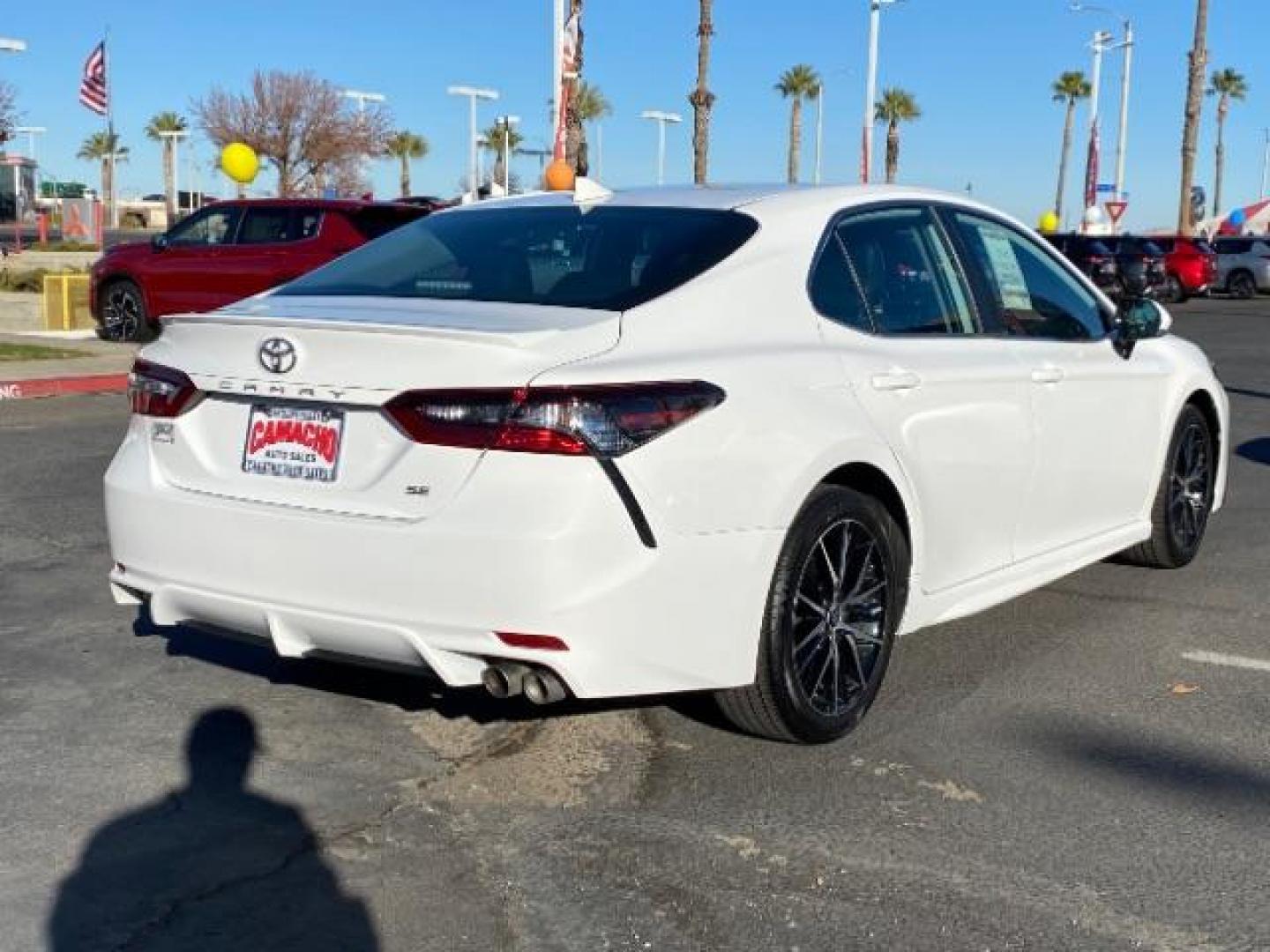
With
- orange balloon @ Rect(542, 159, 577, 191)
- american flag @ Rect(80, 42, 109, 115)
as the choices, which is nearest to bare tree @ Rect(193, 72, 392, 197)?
american flag @ Rect(80, 42, 109, 115)

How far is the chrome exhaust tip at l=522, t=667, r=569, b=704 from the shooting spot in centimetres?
365

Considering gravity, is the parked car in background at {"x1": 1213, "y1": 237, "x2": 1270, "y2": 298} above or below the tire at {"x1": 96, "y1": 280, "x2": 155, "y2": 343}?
above

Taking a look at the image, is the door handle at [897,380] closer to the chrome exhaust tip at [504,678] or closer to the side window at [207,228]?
the chrome exhaust tip at [504,678]

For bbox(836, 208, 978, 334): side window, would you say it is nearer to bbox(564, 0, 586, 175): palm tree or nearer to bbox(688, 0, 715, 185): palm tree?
bbox(564, 0, 586, 175): palm tree

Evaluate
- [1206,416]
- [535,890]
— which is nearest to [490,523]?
[535,890]

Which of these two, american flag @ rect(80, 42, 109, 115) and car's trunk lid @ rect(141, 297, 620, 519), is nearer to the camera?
car's trunk lid @ rect(141, 297, 620, 519)

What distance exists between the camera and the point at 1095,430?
5.53m

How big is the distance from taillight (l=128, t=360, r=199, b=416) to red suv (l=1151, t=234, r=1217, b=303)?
3486 centimetres

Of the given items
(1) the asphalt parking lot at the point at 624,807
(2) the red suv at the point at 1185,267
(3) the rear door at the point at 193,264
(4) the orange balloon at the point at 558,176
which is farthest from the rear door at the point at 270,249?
(2) the red suv at the point at 1185,267

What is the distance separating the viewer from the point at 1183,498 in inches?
258

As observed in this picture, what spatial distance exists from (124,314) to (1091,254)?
73.8ft

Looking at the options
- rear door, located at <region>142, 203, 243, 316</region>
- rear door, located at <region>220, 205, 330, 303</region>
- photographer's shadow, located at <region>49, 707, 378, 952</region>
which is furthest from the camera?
rear door, located at <region>142, 203, 243, 316</region>

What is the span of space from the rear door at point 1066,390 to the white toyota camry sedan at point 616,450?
1.5 inches

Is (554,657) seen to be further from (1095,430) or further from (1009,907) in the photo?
(1095,430)
